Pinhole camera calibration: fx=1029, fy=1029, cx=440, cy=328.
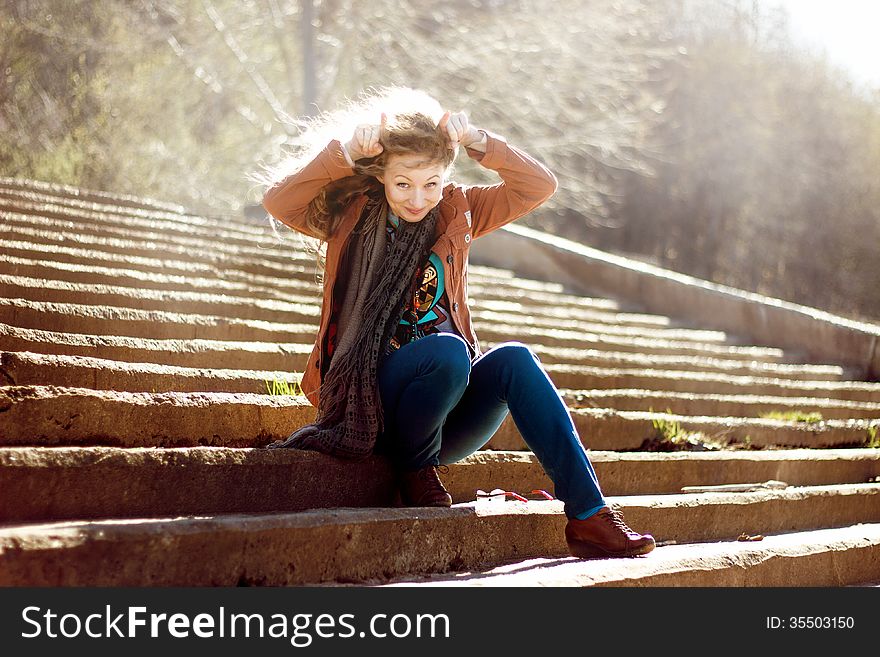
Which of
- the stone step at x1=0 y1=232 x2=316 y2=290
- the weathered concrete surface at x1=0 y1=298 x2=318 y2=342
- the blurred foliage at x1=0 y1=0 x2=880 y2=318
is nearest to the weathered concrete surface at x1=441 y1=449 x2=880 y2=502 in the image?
the weathered concrete surface at x1=0 y1=298 x2=318 y2=342

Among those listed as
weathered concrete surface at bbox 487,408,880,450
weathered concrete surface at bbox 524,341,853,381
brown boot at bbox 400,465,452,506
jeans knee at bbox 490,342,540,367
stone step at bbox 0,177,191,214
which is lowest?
brown boot at bbox 400,465,452,506

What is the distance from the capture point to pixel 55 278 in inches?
171

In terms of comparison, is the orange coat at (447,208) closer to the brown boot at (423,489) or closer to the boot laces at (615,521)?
the brown boot at (423,489)

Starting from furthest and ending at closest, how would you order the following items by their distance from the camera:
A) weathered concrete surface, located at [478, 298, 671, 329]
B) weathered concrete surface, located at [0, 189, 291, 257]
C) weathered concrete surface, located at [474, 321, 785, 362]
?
weathered concrete surface, located at [478, 298, 671, 329]
weathered concrete surface, located at [0, 189, 291, 257]
weathered concrete surface, located at [474, 321, 785, 362]

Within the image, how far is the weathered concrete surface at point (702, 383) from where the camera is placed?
4.93m

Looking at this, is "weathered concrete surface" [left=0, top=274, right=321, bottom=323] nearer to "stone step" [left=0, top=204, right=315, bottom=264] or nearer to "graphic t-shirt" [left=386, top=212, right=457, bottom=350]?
"stone step" [left=0, top=204, right=315, bottom=264]

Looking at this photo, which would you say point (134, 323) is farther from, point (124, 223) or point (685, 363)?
point (685, 363)

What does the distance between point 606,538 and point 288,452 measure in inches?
33.9

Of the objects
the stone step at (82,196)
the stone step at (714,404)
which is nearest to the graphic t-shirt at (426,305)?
the stone step at (714,404)

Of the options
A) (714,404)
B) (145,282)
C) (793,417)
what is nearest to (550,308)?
(714,404)

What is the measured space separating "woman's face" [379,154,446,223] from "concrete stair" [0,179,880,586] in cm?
71

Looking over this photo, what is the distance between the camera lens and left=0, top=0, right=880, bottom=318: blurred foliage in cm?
1603

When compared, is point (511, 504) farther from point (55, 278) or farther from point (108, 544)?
point (55, 278)

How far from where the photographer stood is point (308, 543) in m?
2.32
